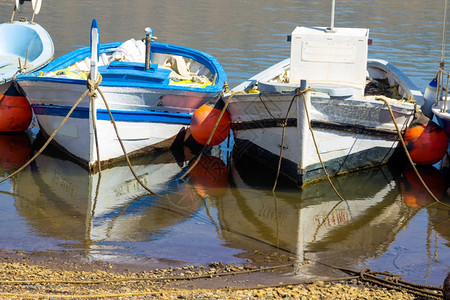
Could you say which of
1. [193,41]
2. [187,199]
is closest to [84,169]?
[187,199]

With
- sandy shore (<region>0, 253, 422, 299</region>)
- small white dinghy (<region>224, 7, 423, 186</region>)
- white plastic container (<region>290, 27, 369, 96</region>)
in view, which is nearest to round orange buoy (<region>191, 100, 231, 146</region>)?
small white dinghy (<region>224, 7, 423, 186</region>)

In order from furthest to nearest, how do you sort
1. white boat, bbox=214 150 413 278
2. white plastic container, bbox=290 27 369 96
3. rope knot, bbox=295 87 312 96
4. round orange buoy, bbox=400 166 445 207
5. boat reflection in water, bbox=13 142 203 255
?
white plastic container, bbox=290 27 369 96, round orange buoy, bbox=400 166 445 207, rope knot, bbox=295 87 312 96, boat reflection in water, bbox=13 142 203 255, white boat, bbox=214 150 413 278

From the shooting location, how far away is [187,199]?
961 centimetres

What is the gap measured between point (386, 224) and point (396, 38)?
54.3 ft

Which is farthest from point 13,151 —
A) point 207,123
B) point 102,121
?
point 207,123

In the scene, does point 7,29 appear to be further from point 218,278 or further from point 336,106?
point 218,278

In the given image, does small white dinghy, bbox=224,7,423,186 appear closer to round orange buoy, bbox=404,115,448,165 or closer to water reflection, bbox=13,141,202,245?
round orange buoy, bbox=404,115,448,165

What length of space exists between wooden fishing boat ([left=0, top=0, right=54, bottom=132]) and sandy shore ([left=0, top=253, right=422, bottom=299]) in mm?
4957

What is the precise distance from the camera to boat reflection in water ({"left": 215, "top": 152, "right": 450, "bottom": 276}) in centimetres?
797

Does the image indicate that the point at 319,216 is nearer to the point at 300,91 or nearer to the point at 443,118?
the point at 300,91

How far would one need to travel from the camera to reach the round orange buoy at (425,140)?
416 inches

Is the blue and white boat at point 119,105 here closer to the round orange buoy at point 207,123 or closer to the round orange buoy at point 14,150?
the round orange buoy at point 207,123

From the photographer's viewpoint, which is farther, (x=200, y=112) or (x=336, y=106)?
(x=200, y=112)

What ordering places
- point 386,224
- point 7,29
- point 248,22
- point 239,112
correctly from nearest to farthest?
point 386,224 < point 239,112 < point 7,29 < point 248,22
